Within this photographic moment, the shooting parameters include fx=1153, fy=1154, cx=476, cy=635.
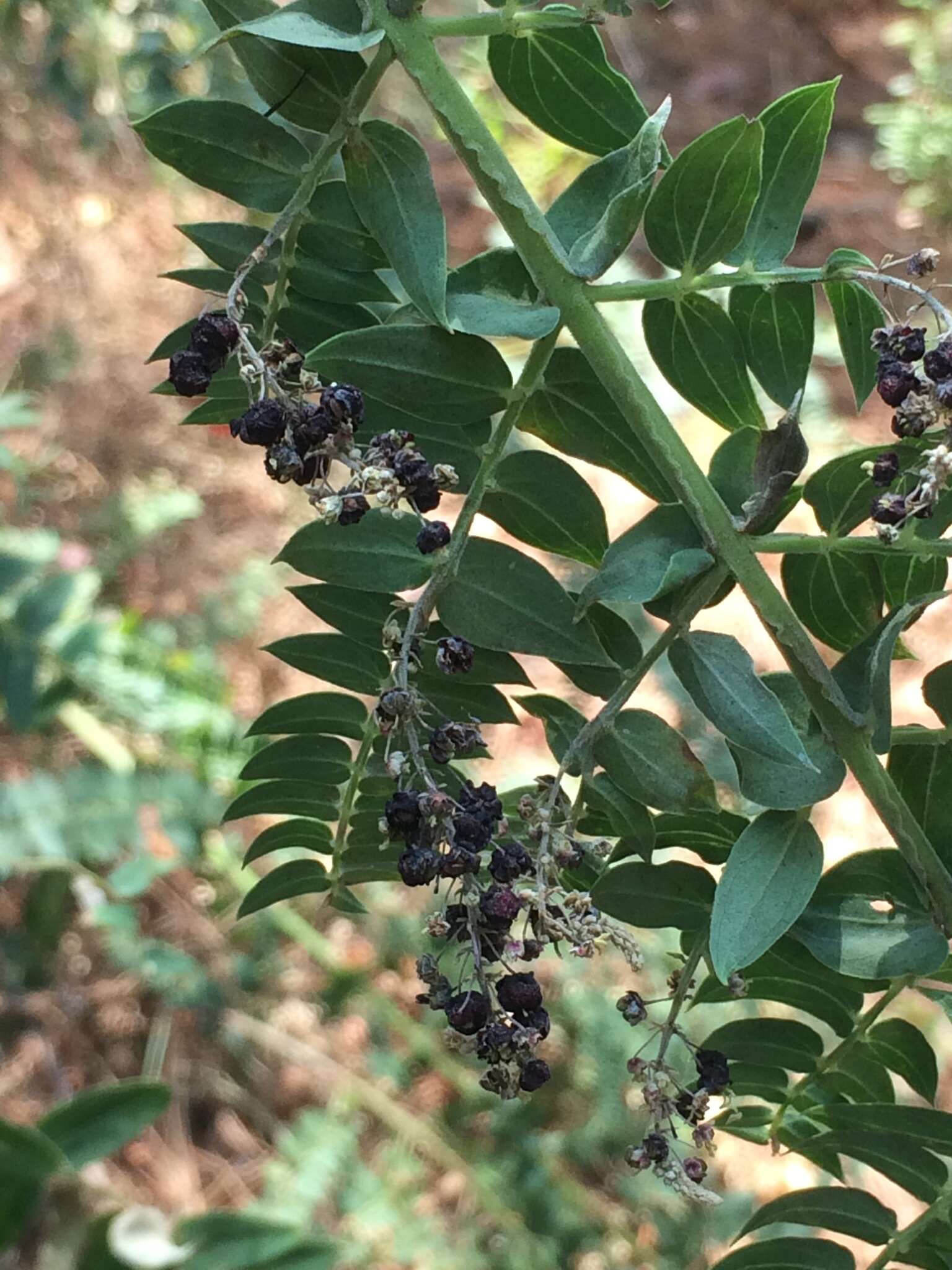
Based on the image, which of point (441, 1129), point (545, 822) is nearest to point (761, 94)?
point (441, 1129)

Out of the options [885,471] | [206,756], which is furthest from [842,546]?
[206,756]

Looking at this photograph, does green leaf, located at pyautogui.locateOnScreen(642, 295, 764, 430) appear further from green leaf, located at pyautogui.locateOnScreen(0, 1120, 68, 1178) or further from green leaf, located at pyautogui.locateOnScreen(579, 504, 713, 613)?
green leaf, located at pyautogui.locateOnScreen(0, 1120, 68, 1178)

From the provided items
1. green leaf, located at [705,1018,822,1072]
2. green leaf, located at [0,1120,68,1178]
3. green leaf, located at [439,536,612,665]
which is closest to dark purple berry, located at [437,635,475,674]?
green leaf, located at [439,536,612,665]

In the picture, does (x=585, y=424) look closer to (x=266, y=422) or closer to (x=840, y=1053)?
(x=266, y=422)

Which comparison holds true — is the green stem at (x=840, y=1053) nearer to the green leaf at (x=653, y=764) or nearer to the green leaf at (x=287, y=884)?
the green leaf at (x=653, y=764)

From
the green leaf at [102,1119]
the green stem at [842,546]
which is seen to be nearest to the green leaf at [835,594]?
the green stem at [842,546]

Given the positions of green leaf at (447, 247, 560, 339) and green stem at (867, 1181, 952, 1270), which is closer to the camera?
green leaf at (447, 247, 560, 339)

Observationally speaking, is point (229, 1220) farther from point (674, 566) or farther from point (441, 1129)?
point (674, 566)
